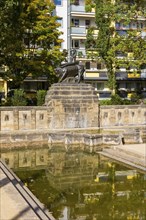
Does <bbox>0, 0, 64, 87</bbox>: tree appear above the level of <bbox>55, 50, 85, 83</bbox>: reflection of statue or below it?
above

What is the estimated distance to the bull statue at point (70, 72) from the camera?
28141 mm

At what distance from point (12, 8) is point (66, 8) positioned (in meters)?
21.3

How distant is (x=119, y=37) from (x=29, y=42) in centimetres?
877

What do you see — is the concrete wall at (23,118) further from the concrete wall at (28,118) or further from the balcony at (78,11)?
the balcony at (78,11)

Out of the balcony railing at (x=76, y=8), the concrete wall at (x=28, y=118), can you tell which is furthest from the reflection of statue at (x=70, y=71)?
the balcony railing at (x=76, y=8)

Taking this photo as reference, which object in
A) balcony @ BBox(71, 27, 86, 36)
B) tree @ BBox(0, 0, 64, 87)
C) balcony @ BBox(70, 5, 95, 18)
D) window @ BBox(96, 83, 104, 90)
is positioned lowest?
window @ BBox(96, 83, 104, 90)

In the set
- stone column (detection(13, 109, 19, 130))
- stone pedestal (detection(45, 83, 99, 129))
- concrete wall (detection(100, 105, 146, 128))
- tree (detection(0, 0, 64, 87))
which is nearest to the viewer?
stone column (detection(13, 109, 19, 130))

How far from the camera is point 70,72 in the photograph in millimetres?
28359

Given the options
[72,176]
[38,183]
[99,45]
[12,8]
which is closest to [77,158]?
[72,176]

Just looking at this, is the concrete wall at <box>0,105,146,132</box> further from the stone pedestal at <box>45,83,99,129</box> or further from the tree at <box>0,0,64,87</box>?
the tree at <box>0,0,64,87</box>

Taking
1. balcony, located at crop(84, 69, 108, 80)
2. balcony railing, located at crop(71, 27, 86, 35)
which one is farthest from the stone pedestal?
balcony railing, located at crop(71, 27, 86, 35)

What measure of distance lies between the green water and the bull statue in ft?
29.5

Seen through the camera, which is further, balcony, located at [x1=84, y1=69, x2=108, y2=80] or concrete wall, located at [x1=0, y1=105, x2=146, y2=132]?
balcony, located at [x1=84, y1=69, x2=108, y2=80]

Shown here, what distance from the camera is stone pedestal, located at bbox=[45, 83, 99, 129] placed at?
26.9 m
